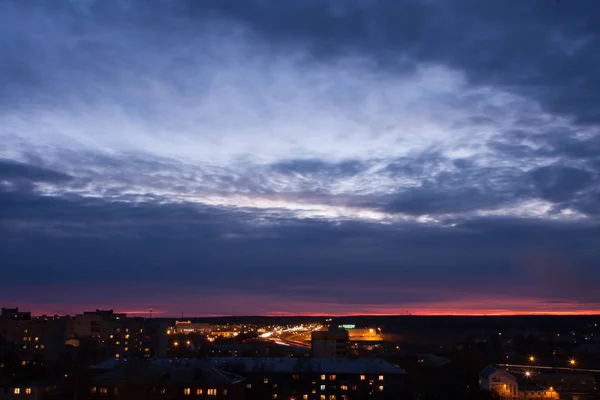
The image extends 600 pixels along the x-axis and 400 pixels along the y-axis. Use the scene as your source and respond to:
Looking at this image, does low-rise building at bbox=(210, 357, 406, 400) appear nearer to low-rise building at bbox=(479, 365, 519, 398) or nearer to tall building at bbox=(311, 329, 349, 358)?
low-rise building at bbox=(479, 365, 519, 398)

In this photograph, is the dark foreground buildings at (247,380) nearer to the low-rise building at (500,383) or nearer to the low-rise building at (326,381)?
the low-rise building at (326,381)

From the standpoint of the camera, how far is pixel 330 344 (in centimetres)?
8212

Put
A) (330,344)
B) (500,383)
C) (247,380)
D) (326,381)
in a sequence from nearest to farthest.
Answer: (247,380), (326,381), (500,383), (330,344)

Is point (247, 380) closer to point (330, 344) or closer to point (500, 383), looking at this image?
point (500, 383)

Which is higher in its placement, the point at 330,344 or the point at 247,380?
the point at 330,344

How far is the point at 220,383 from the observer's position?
43031mm

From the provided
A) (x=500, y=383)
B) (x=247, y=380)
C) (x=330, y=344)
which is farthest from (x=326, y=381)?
(x=330, y=344)

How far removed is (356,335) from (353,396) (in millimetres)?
95896

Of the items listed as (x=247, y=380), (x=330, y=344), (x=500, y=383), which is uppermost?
(x=330, y=344)

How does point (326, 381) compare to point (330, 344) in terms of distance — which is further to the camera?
point (330, 344)

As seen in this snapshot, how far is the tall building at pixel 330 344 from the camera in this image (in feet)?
264

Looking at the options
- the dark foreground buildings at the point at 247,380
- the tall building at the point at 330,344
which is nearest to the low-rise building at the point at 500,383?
the dark foreground buildings at the point at 247,380

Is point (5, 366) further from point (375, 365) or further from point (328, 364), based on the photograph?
point (375, 365)

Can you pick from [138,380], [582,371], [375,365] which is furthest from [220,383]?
[582,371]
